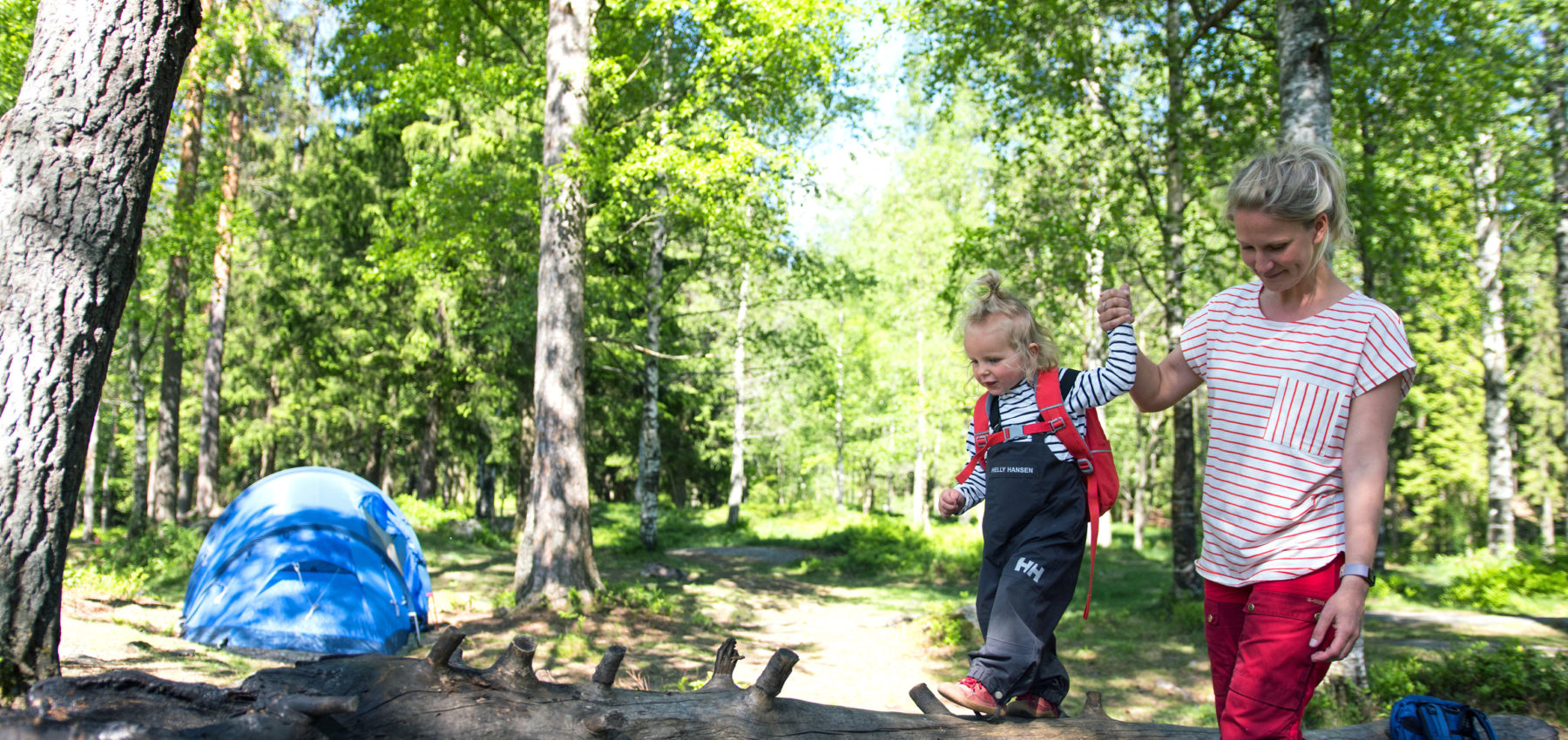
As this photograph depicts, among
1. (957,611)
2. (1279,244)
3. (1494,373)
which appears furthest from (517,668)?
(1494,373)

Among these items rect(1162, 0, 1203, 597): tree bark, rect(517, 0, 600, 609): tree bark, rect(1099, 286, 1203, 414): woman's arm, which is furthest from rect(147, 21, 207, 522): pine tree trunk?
rect(1099, 286, 1203, 414): woman's arm

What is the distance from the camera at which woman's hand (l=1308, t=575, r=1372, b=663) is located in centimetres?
228

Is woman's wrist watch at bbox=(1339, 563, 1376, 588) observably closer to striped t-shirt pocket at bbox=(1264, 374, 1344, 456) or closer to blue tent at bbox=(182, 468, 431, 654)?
striped t-shirt pocket at bbox=(1264, 374, 1344, 456)

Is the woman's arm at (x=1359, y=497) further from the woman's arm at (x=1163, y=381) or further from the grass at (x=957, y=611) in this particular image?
the grass at (x=957, y=611)

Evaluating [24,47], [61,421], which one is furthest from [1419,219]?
[24,47]

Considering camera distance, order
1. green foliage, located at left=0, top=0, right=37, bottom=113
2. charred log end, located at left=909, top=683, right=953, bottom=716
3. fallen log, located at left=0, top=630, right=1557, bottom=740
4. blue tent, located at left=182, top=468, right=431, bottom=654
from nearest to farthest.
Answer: fallen log, located at left=0, top=630, right=1557, bottom=740
charred log end, located at left=909, top=683, right=953, bottom=716
blue tent, located at left=182, top=468, right=431, bottom=654
green foliage, located at left=0, top=0, right=37, bottom=113

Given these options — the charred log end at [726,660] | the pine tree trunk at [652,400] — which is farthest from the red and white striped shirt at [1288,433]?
the pine tree trunk at [652,400]

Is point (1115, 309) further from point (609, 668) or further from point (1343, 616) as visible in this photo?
point (609, 668)

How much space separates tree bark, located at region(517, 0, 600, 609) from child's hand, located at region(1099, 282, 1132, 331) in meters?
8.78

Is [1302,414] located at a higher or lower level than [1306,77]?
lower

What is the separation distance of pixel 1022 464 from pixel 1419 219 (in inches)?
448

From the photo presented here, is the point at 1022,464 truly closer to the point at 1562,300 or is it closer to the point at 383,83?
the point at 1562,300

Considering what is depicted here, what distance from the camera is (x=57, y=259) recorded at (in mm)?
3811

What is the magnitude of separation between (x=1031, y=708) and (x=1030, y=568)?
48cm
